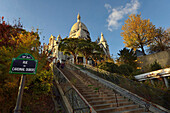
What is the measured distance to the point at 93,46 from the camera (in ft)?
79.2

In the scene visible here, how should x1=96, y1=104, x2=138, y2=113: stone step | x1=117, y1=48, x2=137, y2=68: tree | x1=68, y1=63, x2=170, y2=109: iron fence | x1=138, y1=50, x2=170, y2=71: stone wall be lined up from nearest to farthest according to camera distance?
1. x1=96, y1=104, x2=138, y2=113: stone step
2. x1=68, y1=63, x2=170, y2=109: iron fence
3. x1=138, y1=50, x2=170, y2=71: stone wall
4. x1=117, y1=48, x2=137, y2=68: tree

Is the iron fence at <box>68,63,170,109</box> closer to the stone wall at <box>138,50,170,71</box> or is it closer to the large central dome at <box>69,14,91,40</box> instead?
the stone wall at <box>138,50,170,71</box>

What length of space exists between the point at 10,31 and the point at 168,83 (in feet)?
46.9

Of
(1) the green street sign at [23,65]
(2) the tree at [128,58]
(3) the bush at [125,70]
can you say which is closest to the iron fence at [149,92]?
(3) the bush at [125,70]

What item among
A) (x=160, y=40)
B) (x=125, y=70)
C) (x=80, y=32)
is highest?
(x=80, y=32)

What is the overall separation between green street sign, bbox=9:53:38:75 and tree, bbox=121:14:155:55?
823 inches

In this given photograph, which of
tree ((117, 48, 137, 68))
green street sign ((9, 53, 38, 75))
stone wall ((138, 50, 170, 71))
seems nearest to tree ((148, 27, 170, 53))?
stone wall ((138, 50, 170, 71))

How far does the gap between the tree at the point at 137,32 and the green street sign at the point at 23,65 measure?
68.6 feet

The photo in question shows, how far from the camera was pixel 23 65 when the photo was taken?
98.4 inches

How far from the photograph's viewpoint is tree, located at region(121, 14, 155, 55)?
19141mm

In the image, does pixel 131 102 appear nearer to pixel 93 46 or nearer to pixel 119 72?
pixel 119 72

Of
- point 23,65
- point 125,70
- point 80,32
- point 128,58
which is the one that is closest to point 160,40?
point 128,58

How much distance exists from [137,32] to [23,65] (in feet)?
72.3

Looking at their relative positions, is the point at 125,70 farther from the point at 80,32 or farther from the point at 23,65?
the point at 80,32
